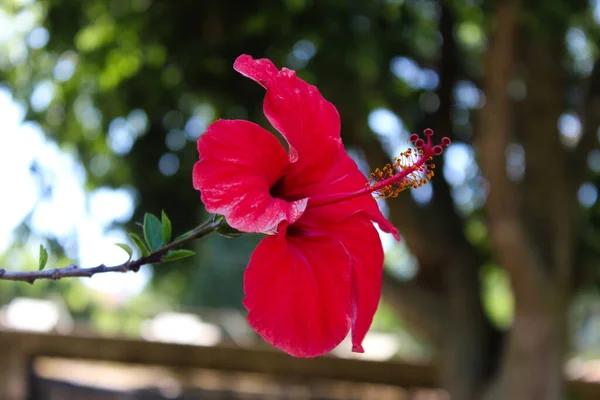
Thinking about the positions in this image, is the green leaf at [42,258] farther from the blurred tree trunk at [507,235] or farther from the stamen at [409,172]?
the blurred tree trunk at [507,235]

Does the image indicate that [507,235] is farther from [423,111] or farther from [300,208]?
[300,208]

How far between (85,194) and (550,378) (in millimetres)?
2422

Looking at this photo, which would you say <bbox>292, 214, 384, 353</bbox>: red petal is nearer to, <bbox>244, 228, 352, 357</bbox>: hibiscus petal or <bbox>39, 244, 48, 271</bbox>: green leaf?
<bbox>244, 228, 352, 357</bbox>: hibiscus petal

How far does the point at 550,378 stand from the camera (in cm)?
352

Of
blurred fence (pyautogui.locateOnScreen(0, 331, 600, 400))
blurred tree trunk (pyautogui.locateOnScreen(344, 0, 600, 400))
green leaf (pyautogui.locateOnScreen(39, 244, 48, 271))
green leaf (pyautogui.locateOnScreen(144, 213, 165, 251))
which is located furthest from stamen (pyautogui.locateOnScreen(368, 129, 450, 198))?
blurred fence (pyautogui.locateOnScreen(0, 331, 600, 400))

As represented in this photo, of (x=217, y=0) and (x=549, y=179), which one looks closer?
(x=217, y=0)

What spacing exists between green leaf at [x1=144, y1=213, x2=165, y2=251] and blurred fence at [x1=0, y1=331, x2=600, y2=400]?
3.41 metres

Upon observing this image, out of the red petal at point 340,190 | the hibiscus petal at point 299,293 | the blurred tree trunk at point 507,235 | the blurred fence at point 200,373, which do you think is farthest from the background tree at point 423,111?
the hibiscus petal at point 299,293

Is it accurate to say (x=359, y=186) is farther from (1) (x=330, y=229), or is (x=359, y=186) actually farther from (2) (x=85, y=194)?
(2) (x=85, y=194)

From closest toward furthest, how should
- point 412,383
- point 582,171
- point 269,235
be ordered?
1. point 269,235
2. point 582,171
3. point 412,383

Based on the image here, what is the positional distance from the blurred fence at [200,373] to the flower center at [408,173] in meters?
3.40

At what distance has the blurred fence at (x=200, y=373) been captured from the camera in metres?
3.95

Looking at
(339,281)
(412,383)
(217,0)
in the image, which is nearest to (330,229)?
(339,281)

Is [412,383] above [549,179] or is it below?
below
